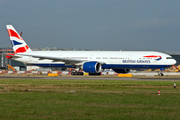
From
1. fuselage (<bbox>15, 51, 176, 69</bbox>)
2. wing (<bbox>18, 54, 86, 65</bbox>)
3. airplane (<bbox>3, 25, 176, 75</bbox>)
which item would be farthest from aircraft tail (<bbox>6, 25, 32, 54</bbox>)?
wing (<bbox>18, 54, 86, 65</bbox>)

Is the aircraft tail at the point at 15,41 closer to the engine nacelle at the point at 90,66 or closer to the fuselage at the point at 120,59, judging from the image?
the fuselage at the point at 120,59

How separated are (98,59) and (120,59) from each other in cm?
437

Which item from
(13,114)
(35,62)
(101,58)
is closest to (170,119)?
(13,114)

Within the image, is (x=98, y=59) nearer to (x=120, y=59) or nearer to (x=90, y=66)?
(x=120, y=59)

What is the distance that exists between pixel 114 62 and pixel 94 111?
39.5 m

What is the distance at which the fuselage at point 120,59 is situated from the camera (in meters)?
52.9

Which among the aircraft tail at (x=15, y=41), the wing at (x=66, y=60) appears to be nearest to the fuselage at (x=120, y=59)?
the wing at (x=66, y=60)

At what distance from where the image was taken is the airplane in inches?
2079

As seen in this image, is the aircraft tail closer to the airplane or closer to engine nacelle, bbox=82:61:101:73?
the airplane

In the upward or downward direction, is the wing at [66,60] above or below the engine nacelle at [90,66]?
above

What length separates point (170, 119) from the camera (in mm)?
13047

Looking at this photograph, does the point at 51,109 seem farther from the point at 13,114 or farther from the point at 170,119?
the point at 170,119

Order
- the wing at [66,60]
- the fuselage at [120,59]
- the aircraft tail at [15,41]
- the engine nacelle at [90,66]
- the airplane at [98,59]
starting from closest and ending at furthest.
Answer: the engine nacelle at [90,66]
the airplane at [98,59]
the fuselage at [120,59]
the wing at [66,60]
the aircraft tail at [15,41]

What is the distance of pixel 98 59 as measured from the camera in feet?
182
